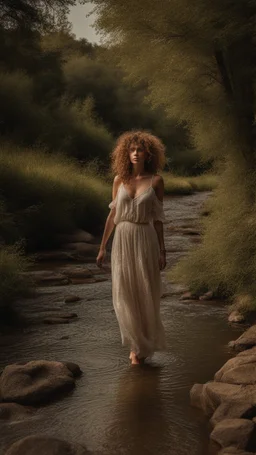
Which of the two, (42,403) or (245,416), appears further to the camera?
(42,403)

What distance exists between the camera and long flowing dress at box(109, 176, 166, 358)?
235 inches

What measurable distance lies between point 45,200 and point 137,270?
9.05m

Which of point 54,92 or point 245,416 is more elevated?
point 54,92

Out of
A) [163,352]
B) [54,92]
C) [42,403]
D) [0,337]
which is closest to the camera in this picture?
[42,403]

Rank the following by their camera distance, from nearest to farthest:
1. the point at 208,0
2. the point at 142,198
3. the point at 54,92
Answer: the point at 142,198 < the point at 208,0 < the point at 54,92

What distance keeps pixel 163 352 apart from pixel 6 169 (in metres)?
9.15

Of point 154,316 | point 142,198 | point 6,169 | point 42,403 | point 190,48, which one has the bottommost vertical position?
point 42,403

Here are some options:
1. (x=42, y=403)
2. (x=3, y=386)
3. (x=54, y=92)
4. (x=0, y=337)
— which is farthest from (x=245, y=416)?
(x=54, y=92)

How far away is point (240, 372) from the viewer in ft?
17.4

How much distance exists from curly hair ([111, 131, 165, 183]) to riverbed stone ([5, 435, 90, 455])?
262 cm

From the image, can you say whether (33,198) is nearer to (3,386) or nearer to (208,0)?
(208,0)

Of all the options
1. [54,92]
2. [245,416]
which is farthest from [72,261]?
[54,92]

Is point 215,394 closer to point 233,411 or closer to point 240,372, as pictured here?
point 233,411

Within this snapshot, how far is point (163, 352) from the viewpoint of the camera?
22.0 feet
